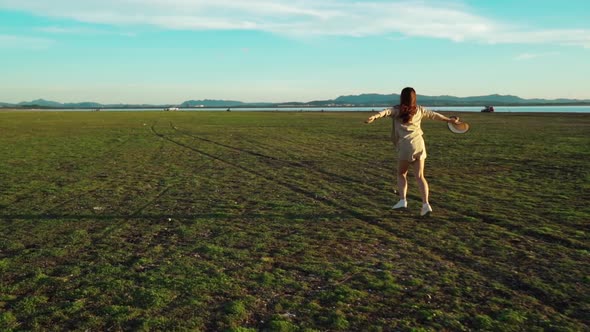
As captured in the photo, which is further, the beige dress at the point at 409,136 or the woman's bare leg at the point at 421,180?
the woman's bare leg at the point at 421,180

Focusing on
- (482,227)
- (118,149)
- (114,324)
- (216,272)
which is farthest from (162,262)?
(118,149)

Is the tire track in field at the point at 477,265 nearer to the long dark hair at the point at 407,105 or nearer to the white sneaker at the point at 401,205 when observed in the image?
the white sneaker at the point at 401,205

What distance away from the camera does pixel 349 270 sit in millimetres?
6531

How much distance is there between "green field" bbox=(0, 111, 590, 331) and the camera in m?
5.16

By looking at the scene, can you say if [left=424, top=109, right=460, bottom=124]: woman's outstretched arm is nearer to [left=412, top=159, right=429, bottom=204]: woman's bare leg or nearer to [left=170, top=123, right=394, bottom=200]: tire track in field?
[left=412, top=159, right=429, bottom=204]: woman's bare leg

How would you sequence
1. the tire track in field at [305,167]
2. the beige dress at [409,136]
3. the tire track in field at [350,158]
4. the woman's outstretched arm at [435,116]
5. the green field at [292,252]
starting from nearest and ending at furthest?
1. the green field at [292,252]
2. the beige dress at [409,136]
3. the woman's outstretched arm at [435,116]
4. the tire track in field at [305,167]
5. the tire track in field at [350,158]

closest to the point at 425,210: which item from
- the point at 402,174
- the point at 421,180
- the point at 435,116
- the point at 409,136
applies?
the point at 421,180

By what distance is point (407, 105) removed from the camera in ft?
30.1

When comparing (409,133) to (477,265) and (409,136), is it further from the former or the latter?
(477,265)

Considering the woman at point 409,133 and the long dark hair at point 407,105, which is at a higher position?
the long dark hair at point 407,105

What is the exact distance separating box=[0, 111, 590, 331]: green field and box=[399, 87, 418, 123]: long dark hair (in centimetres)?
201

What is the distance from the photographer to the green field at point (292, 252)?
516 cm

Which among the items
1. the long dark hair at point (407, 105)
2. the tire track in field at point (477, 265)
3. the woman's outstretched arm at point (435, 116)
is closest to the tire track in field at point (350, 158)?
the woman's outstretched arm at point (435, 116)

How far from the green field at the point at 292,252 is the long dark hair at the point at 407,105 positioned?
2.01 metres
